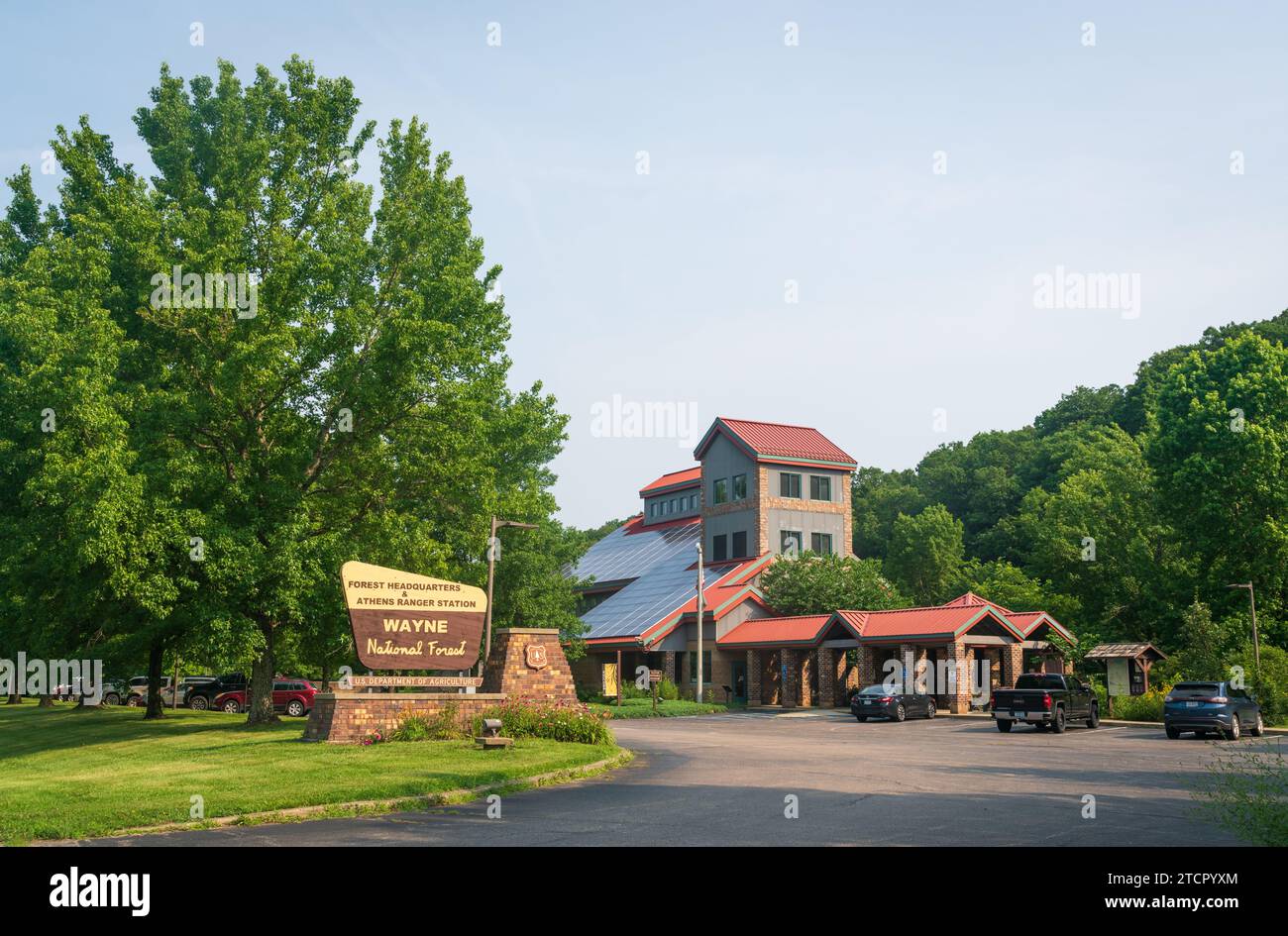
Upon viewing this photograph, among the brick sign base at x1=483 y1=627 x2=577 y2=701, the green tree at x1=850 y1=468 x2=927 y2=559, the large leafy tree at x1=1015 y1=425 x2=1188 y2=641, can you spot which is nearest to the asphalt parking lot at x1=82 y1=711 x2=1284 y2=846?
the brick sign base at x1=483 y1=627 x2=577 y2=701

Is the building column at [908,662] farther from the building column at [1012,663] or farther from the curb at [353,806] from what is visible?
the curb at [353,806]

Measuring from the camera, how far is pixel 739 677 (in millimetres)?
55062

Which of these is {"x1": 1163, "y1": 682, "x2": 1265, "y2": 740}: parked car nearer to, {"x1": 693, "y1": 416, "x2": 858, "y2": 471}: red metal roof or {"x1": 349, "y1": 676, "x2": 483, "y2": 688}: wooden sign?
{"x1": 349, "y1": 676, "x2": 483, "y2": 688}: wooden sign

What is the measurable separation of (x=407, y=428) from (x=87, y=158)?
1452 cm

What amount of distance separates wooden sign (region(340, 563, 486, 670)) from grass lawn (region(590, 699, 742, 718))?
1653cm

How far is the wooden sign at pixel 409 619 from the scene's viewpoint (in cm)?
2508

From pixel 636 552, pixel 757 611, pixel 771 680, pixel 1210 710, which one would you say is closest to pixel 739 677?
pixel 771 680

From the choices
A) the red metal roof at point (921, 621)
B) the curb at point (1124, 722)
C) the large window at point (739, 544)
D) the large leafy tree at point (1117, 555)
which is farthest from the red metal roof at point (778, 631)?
the large leafy tree at point (1117, 555)

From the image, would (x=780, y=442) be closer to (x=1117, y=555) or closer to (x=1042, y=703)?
(x=1117, y=555)

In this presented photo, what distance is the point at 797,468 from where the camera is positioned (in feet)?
202

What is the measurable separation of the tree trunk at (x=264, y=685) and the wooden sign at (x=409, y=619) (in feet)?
22.4

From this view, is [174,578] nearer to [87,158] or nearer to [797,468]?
[87,158]

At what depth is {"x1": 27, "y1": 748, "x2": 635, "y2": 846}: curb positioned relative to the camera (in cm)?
1263

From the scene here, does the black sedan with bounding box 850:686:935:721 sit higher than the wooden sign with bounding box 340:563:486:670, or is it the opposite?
the wooden sign with bounding box 340:563:486:670
